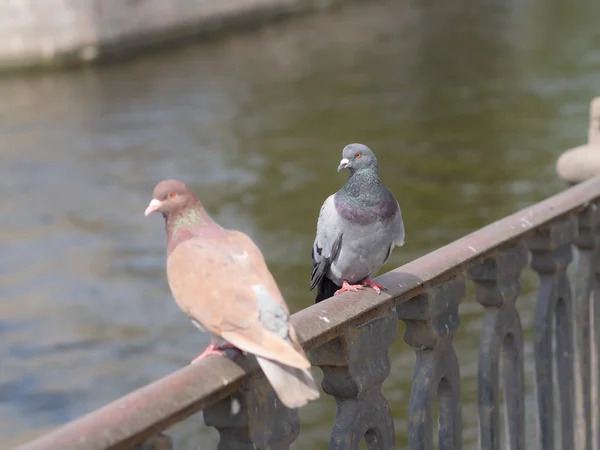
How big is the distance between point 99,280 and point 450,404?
22.9ft

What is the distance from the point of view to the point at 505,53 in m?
22.8

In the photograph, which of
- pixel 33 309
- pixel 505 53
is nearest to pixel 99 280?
pixel 33 309

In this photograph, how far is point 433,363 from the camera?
8.23 feet

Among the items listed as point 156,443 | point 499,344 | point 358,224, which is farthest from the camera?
point 358,224

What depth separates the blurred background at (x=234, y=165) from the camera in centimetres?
743

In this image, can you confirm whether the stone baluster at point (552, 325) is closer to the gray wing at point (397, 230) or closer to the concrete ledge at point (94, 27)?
the gray wing at point (397, 230)

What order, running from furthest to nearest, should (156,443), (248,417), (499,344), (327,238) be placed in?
1. (327,238)
2. (499,344)
3. (248,417)
4. (156,443)

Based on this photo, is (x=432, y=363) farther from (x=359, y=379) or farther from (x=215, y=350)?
(x=215, y=350)

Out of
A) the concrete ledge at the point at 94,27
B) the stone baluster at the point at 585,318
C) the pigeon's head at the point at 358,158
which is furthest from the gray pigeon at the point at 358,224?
the concrete ledge at the point at 94,27

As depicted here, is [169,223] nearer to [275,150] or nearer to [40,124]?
[275,150]

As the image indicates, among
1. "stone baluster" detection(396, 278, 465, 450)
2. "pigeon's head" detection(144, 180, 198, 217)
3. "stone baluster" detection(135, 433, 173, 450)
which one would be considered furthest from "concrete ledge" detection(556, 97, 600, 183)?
"stone baluster" detection(135, 433, 173, 450)

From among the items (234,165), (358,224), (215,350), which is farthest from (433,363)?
(234,165)

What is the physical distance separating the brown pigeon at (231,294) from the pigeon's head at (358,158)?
2.56 feet

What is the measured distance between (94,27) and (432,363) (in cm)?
2161
